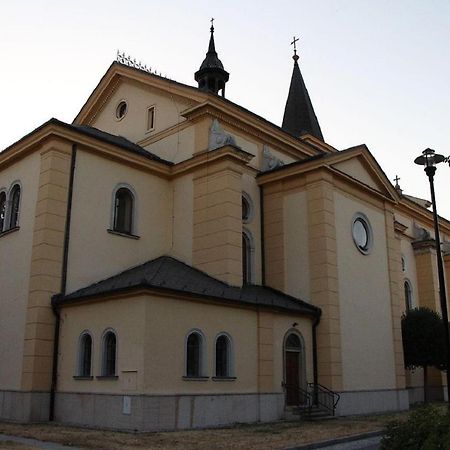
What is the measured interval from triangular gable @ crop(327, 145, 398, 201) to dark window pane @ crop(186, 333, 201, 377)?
8740 mm

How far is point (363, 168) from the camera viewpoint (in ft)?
77.7

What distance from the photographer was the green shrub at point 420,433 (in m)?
7.84

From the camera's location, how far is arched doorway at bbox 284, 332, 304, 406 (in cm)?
1902

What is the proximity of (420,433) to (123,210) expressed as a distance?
1427 centimetres

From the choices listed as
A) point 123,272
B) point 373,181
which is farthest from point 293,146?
point 123,272

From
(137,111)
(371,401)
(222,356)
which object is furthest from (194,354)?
(137,111)

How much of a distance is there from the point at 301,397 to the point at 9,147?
12912mm

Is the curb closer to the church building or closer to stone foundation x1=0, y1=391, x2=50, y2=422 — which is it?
the church building

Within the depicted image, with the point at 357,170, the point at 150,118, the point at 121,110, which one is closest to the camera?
the point at 357,170

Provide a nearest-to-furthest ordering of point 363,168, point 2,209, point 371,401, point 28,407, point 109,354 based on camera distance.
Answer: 1. point 109,354
2. point 28,407
3. point 2,209
4. point 371,401
5. point 363,168

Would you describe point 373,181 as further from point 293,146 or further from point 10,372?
point 10,372

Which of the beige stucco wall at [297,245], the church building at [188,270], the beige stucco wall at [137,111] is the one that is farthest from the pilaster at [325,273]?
the beige stucco wall at [137,111]

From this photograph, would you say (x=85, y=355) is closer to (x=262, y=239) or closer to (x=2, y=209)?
(x=2, y=209)

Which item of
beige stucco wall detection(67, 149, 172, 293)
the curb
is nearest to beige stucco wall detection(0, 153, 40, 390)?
beige stucco wall detection(67, 149, 172, 293)
